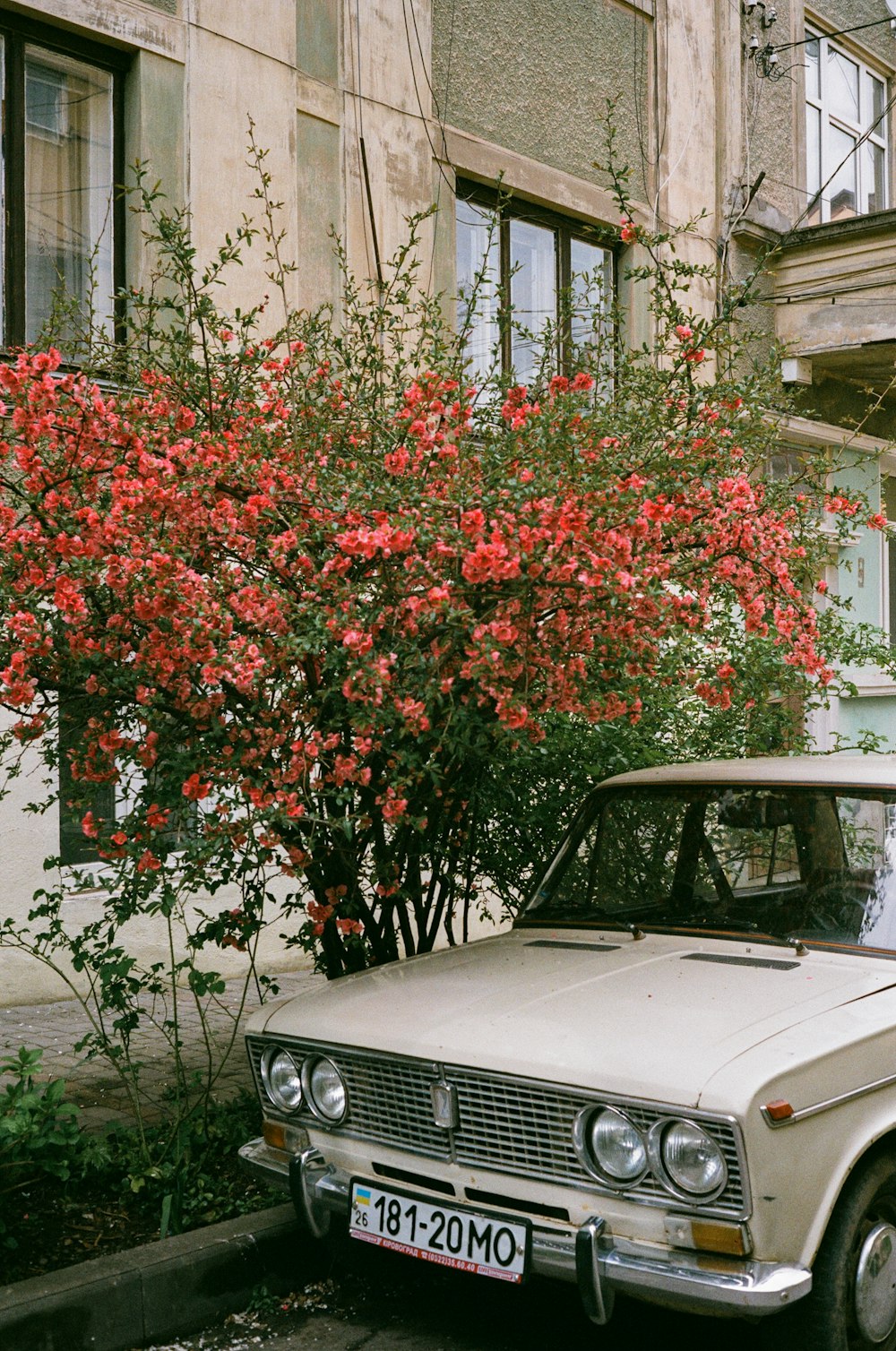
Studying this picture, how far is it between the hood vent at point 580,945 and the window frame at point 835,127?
11.4m

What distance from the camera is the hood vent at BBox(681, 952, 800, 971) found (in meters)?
3.97

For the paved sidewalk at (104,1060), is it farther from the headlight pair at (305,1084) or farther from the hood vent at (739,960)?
the hood vent at (739,960)

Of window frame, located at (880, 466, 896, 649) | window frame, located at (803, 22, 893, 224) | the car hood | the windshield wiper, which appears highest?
window frame, located at (803, 22, 893, 224)

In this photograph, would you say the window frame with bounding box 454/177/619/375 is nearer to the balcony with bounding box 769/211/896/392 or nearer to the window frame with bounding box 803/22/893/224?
the balcony with bounding box 769/211/896/392

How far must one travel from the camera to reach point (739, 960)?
4.07 meters

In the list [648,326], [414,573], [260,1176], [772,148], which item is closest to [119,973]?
[260,1176]

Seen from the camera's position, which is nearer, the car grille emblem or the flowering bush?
the car grille emblem

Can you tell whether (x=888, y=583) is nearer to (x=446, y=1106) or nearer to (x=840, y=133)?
(x=840, y=133)

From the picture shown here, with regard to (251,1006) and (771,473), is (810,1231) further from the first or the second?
(771,473)

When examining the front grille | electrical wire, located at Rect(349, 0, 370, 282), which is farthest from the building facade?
the front grille

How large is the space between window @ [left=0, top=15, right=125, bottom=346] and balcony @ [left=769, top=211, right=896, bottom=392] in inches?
262

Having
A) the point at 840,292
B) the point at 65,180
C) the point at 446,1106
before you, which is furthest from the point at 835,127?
the point at 446,1106

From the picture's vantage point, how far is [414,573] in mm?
4258

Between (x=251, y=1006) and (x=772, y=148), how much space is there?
10.6 m
